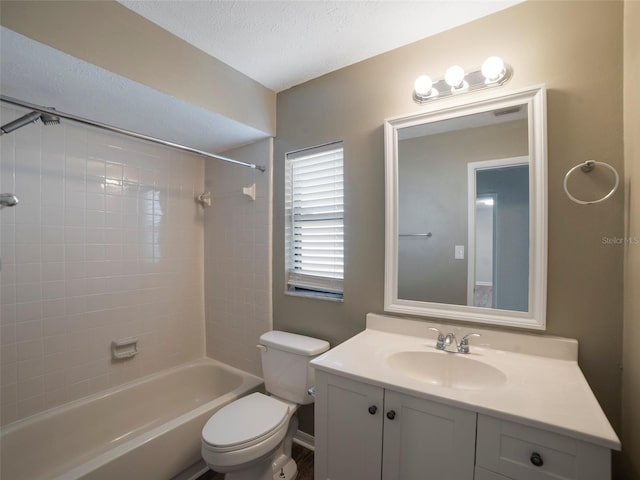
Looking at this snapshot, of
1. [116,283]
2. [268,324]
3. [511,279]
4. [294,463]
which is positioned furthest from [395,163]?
[116,283]

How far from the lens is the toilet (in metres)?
1.29

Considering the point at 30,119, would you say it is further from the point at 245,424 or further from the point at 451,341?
the point at 451,341

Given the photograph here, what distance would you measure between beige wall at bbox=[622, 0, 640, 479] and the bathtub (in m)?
1.85

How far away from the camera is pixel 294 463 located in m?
1.67

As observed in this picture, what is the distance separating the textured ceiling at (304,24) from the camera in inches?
49.4

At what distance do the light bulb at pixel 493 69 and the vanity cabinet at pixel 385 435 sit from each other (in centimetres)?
133

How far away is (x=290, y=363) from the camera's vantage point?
168 centimetres

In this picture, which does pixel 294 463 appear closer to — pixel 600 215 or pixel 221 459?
pixel 221 459

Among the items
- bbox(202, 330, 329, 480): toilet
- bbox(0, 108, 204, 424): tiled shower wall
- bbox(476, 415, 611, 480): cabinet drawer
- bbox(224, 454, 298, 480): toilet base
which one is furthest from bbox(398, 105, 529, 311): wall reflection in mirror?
bbox(0, 108, 204, 424): tiled shower wall

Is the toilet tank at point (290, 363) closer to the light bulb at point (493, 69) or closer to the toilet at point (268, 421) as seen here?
the toilet at point (268, 421)

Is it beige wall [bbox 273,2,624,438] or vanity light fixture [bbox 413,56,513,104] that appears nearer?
beige wall [bbox 273,2,624,438]

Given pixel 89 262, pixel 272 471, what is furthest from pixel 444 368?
pixel 89 262

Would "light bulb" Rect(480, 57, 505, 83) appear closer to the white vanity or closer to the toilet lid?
the white vanity

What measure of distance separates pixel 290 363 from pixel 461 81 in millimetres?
1711
